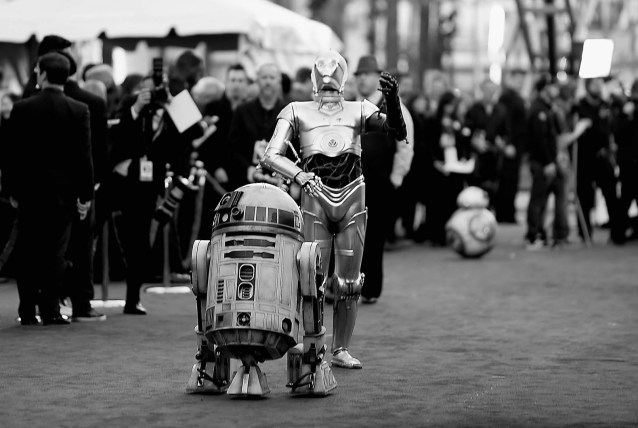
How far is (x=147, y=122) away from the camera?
13.4 m

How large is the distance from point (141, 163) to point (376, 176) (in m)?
2.26

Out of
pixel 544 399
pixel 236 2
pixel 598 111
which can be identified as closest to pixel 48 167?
pixel 544 399

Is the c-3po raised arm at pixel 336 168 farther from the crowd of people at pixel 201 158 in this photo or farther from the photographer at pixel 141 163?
the photographer at pixel 141 163

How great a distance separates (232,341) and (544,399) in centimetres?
180

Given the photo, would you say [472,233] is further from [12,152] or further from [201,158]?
[12,152]

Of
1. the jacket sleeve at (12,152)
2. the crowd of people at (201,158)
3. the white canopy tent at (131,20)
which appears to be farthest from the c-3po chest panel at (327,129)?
the white canopy tent at (131,20)

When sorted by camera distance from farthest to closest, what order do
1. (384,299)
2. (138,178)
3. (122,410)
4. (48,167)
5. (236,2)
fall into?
(236,2) < (384,299) < (138,178) < (48,167) < (122,410)

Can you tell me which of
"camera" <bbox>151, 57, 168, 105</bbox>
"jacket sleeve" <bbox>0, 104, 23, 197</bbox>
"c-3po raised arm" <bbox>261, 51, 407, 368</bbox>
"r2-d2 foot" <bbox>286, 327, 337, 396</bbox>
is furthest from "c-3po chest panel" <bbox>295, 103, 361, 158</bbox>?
"camera" <bbox>151, 57, 168, 105</bbox>

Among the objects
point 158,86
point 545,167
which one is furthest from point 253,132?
point 545,167

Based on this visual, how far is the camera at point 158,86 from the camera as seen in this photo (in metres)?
13.2

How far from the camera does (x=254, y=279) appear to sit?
8.85m

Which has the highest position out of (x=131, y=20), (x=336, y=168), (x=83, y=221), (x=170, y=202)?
(x=131, y=20)

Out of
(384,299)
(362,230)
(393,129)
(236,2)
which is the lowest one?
(384,299)

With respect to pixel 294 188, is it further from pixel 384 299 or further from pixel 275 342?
pixel 275 342
